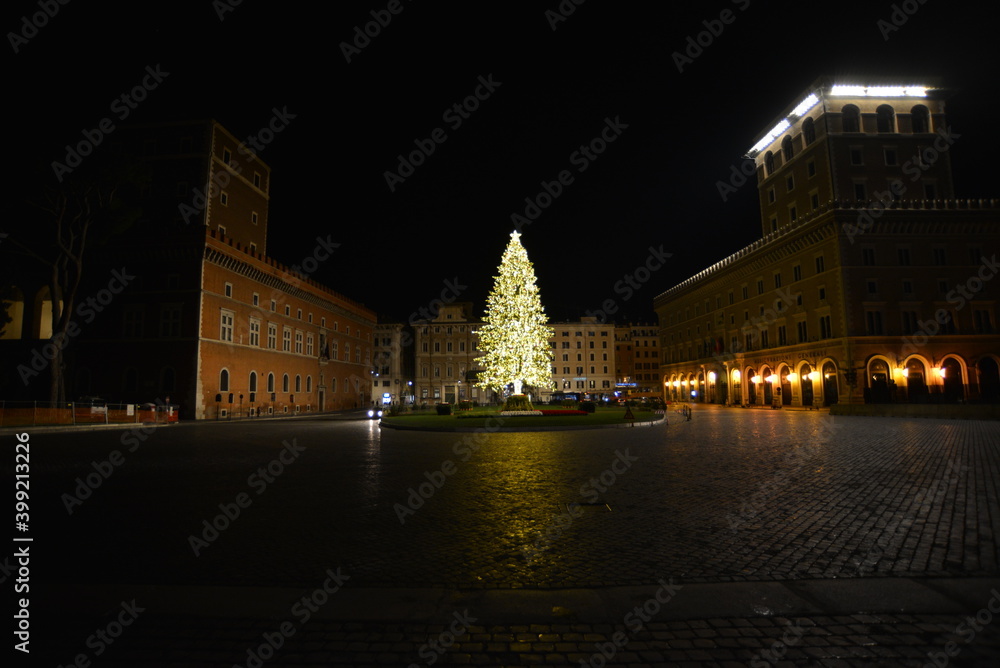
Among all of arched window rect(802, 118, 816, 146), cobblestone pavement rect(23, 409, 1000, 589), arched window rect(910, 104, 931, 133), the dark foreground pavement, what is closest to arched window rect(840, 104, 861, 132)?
arched window rect(802, 118, 816, 146)

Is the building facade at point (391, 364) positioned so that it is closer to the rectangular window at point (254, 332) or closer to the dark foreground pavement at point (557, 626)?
the rectangular window at point (254, 332)

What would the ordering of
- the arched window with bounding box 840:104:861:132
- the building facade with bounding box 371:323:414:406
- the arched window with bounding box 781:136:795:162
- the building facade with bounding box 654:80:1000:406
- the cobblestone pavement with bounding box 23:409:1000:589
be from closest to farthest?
the cobblestone pavement with bounding box 23:409:1000:589
the building facade with bounding box 654:80:1000:406
the arched window with bounding box 840:104:861:132
the arched window with bounding box 781:136:795:162
the building facade with bounding box 371:323:414:406

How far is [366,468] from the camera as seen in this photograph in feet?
40.2

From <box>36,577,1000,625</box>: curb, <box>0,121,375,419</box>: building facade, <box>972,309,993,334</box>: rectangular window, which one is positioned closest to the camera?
<box>36,577,1000,625</box>: curb

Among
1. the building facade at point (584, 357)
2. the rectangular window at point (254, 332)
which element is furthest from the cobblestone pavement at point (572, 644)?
the building facade at point (584, 357)

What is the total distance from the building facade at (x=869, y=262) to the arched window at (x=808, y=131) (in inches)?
3.7

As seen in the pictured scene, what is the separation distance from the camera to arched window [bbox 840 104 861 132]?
4834 centimetres

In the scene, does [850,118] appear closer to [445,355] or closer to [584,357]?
[445,355]

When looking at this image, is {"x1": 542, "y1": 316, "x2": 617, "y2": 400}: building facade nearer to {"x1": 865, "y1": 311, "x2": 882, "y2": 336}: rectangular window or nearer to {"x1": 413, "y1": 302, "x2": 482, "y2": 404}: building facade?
{"x1": 413, "y1": 302, "x2": 482, "y2": 404}: building facade

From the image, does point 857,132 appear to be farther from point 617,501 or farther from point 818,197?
point 617,501

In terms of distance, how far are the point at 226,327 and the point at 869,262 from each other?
51857 millimetres

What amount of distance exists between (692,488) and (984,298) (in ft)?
166

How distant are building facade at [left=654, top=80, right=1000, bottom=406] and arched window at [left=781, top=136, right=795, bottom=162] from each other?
155 millimetres

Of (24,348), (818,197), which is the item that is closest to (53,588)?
(24,348)
